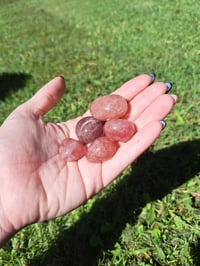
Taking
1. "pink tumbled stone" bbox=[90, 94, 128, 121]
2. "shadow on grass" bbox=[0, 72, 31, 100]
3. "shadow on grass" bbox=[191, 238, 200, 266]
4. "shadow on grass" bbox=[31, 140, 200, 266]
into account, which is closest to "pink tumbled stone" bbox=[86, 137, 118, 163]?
"pink tumbled stone" bbox=[90, 94, 128, 121]

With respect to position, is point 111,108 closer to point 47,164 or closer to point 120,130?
point 120,130

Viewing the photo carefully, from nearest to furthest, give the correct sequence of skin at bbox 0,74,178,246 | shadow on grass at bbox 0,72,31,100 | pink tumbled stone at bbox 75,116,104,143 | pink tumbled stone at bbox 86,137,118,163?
1. skin at bbox 0,74,178,246
2. pink tumbled stone at bbox 86,137,118,163
3. pink tumbled stone at bbox 75,116,104,143
4. shadow on grass at bbox 0,72,31,100

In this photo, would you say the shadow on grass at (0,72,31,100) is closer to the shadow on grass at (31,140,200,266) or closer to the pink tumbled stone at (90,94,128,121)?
the shadow on grass at (31,140,200,266)

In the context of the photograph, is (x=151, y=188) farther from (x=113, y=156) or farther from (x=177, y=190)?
(x=113, y=156)

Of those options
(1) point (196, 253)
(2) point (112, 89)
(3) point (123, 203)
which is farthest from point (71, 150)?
(2) point (112, 89)

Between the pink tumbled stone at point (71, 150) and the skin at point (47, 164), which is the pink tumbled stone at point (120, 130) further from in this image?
the pink tumbled stone at point (71, 150)

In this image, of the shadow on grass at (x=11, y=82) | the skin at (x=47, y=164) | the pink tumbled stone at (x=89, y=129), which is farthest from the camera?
the shadow on grass at (x=11, y=82)

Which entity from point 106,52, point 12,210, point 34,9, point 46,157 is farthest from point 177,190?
point 34,9

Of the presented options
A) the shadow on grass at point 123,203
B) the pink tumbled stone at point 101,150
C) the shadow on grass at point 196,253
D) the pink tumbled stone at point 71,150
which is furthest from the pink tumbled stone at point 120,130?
the shadow on grass at point 196,253
